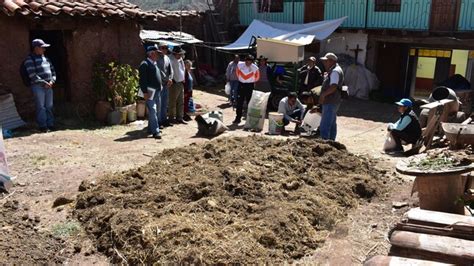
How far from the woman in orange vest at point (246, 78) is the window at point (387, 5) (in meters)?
7.57

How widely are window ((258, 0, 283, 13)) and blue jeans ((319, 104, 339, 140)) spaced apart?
11.1 meters

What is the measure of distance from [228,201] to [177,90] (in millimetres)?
5519

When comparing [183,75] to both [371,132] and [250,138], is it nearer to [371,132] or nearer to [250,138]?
[250,138]

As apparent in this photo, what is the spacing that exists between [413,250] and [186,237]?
2022 mm

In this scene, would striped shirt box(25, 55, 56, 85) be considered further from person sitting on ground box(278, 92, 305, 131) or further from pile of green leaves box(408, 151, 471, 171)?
pile of green leaves box(408, 151, 471, 171)

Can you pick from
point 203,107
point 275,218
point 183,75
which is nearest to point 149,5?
point 203,107

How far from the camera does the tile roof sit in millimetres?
9164

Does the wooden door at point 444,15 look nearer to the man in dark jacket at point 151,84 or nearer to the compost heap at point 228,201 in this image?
the compost heap at point 228,201

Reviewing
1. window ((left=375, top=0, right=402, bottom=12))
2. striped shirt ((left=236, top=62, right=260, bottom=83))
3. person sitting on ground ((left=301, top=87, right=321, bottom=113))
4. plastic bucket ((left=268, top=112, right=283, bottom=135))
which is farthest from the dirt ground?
window ((left=375, top=0, right=402, bottom=12))

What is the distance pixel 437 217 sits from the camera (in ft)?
13.3

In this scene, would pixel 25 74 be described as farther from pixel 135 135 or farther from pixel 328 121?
pixel 328 121

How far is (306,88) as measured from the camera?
1114 centimetres

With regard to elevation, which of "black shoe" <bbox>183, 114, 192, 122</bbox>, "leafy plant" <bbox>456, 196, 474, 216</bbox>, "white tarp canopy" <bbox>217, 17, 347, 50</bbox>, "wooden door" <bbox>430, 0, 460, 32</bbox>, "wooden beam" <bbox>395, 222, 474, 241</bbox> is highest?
"wooden door" <bbox>430, 0, 460, 32</bbox>

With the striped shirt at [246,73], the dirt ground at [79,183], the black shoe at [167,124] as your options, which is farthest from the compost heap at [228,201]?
the striped shirt at [246,73]
